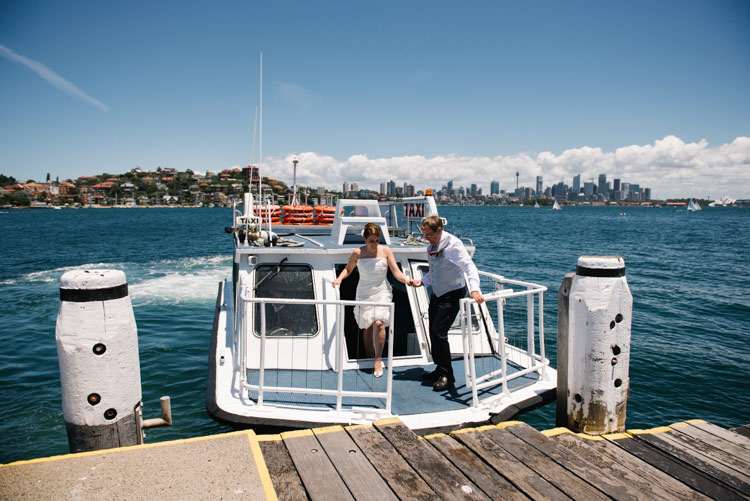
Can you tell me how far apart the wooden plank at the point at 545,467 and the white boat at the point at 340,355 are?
26.2 inches

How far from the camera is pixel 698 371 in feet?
35.2

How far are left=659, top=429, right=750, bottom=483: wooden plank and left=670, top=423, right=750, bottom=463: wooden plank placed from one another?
35 mm

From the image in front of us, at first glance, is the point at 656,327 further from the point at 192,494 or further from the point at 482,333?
the point at 192,494

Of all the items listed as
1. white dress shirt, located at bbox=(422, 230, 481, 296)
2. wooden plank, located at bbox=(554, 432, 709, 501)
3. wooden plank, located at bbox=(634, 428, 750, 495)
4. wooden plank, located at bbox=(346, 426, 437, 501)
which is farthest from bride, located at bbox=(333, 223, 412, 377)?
wooden plank, located at bbox=(634, 428, 750, 495)

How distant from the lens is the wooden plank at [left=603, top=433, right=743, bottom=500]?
3430 mm

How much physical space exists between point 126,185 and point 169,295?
679ft

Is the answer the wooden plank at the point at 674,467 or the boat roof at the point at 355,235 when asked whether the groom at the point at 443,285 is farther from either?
the wooden plank at the point at 674,467

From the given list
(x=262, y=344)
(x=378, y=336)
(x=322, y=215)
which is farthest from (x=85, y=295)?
(x=322, y=215)

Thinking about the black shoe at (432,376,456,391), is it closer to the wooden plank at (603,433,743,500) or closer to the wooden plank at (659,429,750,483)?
the wooden plank at (603,433,743,500)

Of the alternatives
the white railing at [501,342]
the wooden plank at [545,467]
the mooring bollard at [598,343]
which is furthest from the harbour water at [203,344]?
the wooden plank at [545,467]

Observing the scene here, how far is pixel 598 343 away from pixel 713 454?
1.24 m

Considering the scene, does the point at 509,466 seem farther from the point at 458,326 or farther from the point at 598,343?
the point at 458,326

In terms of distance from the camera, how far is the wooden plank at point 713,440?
3.95 meters

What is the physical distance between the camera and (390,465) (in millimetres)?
3578
